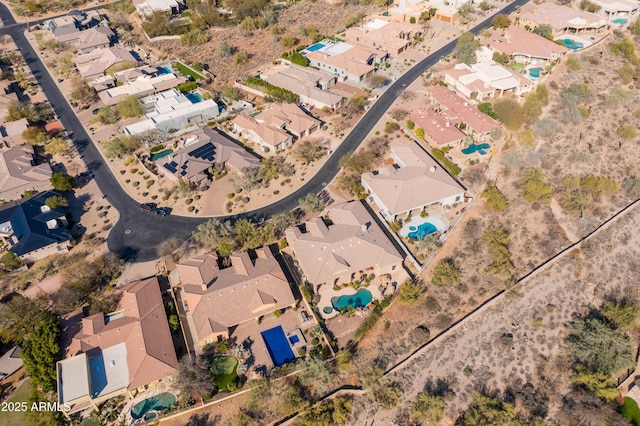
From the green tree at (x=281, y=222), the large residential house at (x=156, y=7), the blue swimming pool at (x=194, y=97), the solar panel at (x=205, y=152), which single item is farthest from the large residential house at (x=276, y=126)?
the large residential house at (x=156, y=7)

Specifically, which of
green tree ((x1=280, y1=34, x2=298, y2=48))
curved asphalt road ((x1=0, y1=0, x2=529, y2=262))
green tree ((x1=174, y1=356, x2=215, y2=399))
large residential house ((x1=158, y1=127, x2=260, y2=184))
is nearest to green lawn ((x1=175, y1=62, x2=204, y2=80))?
green tree ((x1=280, y1=34, x2=298, y2=48))

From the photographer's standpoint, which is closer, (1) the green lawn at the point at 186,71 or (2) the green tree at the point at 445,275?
(2) the green tree at the point at 445,275

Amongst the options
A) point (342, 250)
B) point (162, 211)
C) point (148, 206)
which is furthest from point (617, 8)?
point (148, 206)

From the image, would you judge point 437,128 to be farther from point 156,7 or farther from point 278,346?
point 156,7

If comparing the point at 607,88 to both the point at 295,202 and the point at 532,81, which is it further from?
the point at 295,202

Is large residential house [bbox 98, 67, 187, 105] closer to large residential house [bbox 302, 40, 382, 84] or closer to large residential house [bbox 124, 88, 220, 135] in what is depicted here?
large residential house [bbox 124, 88, 220, 135]

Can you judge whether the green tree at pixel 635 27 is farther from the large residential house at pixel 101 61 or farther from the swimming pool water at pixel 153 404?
the large residential house at pixel 101 61
